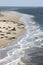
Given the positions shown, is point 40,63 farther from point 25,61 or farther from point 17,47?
point 17,47

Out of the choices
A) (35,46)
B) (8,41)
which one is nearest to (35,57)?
(35,46)

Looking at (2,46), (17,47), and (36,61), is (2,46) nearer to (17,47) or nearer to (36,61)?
(17,47)

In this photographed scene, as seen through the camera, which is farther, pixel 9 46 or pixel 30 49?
pixel 9 46

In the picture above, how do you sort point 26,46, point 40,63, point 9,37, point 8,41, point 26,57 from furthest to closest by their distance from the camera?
point 9,37, point 8,41, point 26,46, point 26,57, point 40,63

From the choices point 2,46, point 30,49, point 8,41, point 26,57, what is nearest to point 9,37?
point 8,41

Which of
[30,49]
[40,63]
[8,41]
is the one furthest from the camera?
[8,41]

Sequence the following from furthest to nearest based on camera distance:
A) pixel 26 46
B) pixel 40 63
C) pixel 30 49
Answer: pixel 26 46 < pixel 30 49 < pixel 40 63

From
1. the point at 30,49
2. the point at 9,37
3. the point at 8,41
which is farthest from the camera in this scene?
the point at 9,37

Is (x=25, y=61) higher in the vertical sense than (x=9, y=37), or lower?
lower

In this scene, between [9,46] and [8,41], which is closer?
[9,46]
